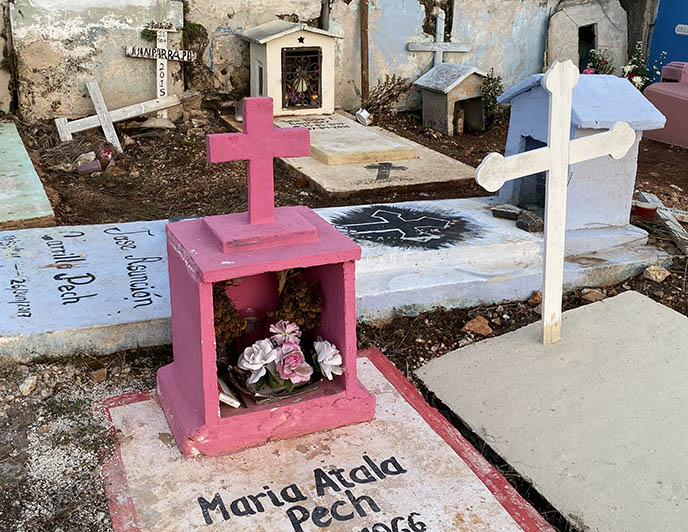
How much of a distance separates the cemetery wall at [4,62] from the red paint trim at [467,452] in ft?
19.8

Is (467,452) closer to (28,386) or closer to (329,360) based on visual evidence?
(329,360)

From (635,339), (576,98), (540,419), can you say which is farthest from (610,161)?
(540,419)

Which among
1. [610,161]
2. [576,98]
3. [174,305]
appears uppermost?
[576,98]

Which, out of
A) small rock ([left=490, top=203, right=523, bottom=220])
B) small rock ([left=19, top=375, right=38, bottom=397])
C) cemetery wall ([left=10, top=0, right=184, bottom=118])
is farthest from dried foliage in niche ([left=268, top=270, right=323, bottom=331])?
cemetery wall ([left=10, top=0, right=184, bottom=118])

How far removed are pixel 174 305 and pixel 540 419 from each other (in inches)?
58.9

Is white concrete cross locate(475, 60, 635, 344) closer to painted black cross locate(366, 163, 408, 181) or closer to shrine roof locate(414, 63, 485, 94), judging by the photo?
painted black cross locate(366, 163, 408, 181)

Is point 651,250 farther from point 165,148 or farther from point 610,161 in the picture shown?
point 165,148

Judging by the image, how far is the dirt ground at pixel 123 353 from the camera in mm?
2500

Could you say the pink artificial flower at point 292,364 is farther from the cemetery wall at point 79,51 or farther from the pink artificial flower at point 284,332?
the cemetery wall at point 79,51

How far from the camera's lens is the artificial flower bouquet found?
2721 mm

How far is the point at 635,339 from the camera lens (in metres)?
3.39

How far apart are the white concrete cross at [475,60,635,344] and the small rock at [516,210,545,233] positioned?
94 centimetres

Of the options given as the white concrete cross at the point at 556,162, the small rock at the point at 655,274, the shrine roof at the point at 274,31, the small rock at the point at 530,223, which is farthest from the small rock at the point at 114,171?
the small rock at the point at 655,274

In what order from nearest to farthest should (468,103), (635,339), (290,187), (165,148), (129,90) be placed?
1. (635,339)
2. (290,187)
3. (165,148)
4. (129,90)
5. (468,103)
